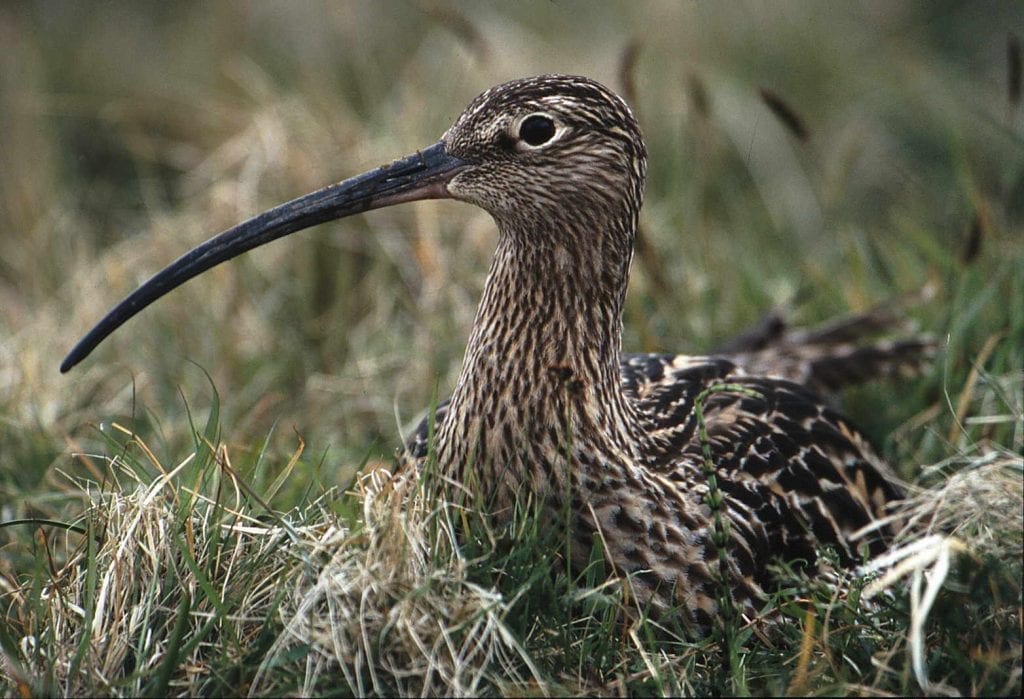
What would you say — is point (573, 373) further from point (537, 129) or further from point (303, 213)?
point (303, 213)

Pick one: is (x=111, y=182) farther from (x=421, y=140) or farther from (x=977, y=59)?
(x=977, y=59)

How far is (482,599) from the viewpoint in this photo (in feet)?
9.86

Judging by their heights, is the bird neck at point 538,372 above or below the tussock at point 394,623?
above

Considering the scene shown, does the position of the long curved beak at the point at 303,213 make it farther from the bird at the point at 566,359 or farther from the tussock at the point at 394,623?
the tussock at the point at 394,623

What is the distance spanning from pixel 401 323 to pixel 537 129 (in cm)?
231

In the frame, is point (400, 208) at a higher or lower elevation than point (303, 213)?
higher

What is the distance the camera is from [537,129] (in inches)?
136

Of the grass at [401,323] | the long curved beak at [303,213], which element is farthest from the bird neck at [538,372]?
the long curved beak at [303,213]

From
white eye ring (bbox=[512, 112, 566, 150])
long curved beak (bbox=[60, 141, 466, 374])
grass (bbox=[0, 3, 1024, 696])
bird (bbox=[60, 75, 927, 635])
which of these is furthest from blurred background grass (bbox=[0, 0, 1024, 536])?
white eye ring (bbox=[512, 112, 566, 150])

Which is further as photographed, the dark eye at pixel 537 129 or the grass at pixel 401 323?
the dark eye at pixel 537 129

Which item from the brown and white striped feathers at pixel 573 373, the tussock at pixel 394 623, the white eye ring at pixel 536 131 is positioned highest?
the white eye ring at pixel 536 131

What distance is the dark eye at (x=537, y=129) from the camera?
3.44 m

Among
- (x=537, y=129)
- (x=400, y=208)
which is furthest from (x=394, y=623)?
(x=400, y=208)

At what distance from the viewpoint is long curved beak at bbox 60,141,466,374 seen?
357cm
